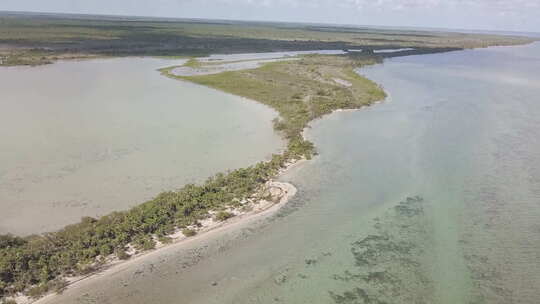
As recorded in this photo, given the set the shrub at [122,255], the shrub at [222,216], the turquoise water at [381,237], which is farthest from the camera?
the shrub at [222,216]

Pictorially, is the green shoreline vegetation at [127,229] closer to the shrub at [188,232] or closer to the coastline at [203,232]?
the shrub at [188,232]

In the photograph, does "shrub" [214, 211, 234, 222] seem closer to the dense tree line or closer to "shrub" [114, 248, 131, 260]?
the dense tree line

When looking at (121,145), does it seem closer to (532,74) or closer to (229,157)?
(229,157)

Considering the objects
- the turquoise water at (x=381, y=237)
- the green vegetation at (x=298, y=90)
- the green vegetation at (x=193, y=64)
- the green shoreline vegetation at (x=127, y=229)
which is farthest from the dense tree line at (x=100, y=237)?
→ the green vegetation at (x=193, y=64)

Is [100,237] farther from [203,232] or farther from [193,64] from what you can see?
[193,64]

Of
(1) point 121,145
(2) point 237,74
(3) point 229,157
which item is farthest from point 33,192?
(2) point 237,74

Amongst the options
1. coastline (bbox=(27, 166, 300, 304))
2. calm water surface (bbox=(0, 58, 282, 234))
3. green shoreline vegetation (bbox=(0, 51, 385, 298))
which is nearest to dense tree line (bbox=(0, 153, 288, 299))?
green shoreline vegetation (bbox=(0, 51, 385, 298))

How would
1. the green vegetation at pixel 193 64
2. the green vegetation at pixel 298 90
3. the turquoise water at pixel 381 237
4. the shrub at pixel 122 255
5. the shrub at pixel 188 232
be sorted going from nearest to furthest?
the turquoise water at pixel 381 237 < the shrub at pixel 122 255 < the shrub at pixel 188 232 < the green vegetation at pixel 298 90 < the green vegetation at pixel 193 64
